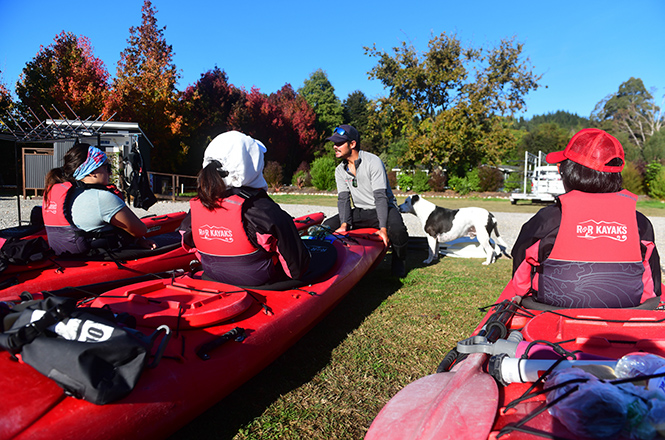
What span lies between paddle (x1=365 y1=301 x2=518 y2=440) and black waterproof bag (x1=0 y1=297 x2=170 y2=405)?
993 millimetres

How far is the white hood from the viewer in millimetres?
2692

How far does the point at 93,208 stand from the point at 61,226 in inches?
14.3

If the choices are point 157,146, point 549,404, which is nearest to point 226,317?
point 549,404

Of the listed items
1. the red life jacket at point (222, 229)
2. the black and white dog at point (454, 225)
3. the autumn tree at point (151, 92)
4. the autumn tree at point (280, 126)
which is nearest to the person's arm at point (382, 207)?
the black and white dog at point (454, 225)

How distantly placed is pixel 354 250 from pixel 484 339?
252 cm

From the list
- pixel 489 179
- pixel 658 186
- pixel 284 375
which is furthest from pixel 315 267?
pixel 658 186

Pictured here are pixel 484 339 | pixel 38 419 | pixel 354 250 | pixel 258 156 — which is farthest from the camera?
pixel 354 250

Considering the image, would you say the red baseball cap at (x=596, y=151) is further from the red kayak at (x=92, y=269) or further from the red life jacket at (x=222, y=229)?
the red kayak at (x=92, y=269)

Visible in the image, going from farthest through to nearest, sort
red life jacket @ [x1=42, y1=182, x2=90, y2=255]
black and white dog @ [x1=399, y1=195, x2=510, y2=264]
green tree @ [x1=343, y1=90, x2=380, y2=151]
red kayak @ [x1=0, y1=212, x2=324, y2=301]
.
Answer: green tree @ [x1=343, y1=90, x2=380, y2=151] → black and white dog @ [x1=399, y1=195, x2=510, y2=264] → red life jacket @ [x1=42, y1=182, x2=90, y2=255] → red kayak @ [x1=0, y1=212, x2=324, y2=301]

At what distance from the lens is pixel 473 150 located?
1043 inches

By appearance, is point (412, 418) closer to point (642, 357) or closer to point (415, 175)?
point (642, 357)

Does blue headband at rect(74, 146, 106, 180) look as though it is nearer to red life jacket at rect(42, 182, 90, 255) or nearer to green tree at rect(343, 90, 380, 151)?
red life jacket at rect(42, 182, 90, 255)

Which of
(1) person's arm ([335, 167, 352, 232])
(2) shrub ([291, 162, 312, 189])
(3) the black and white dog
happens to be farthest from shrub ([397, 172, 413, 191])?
(1) person's arm ([335, 167, 352, 232])

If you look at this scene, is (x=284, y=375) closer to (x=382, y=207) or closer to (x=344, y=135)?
(x=382, y=207)
